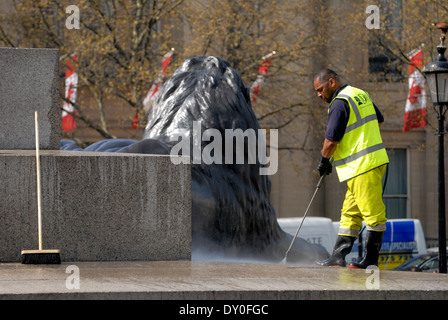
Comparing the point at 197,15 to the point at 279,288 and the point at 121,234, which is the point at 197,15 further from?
the point at 279,288

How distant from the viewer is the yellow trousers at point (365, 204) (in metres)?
6.58

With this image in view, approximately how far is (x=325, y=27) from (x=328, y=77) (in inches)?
697

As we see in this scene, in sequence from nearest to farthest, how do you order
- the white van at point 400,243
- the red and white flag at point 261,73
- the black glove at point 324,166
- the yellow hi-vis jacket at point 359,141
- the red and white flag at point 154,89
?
the yellow hi-vis jacket at point 359,141 < the black glove at point 324,166 < the red and white flag at point 154,89 < the red and white flag at point 261,73 < the white van at point 400,243

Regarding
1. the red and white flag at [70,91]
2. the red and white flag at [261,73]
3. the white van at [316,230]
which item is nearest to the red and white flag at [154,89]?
the red and white flag at [70,91]

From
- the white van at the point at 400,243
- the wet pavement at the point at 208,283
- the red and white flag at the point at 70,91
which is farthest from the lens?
the white van at the point at 400,243

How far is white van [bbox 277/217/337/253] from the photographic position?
2203cm

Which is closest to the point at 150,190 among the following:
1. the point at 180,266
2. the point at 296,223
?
the point at 180,266

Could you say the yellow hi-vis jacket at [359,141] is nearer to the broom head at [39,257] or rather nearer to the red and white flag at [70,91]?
the broom head at [39,257]

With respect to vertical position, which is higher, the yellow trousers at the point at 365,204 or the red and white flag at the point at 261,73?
the red and white flag at the point at 261,73

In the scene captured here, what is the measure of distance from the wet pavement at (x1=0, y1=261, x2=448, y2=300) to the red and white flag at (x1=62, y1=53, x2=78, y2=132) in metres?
16.2

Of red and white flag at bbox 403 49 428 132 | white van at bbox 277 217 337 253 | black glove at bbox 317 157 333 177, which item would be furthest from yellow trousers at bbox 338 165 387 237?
red and white flag at bbox 403 49 428 132

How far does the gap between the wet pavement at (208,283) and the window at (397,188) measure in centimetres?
2561

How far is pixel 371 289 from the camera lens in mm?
4520

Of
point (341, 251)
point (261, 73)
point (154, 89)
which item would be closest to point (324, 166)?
point (341, 251)
